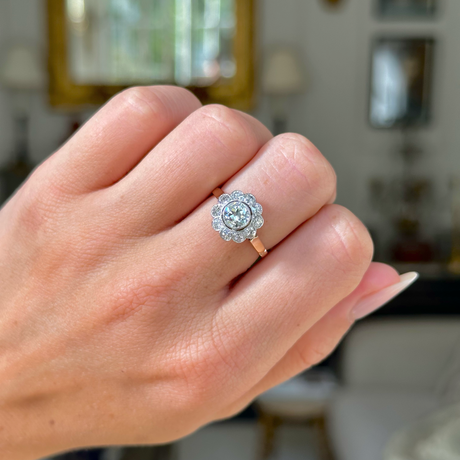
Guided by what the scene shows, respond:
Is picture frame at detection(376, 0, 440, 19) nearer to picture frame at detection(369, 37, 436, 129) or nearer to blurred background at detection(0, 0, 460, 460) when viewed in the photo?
blurred background at detection(0, 0, 460, 460)

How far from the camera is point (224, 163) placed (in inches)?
19.1

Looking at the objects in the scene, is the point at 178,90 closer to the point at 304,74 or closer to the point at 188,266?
the point at 188,266

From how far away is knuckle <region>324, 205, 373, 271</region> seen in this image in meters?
0.49

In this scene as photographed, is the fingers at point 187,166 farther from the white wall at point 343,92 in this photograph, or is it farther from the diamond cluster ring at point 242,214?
the white wall at point 343,92

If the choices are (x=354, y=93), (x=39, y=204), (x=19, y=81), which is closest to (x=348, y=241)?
(x=39, y=204)

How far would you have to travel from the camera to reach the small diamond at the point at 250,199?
0.47m

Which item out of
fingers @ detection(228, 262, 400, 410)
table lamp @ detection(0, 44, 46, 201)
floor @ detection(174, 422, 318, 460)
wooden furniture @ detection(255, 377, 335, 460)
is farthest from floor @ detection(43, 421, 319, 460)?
fingers @ detection(228, 262, 400, 410)

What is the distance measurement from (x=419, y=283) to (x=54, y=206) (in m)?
2.54

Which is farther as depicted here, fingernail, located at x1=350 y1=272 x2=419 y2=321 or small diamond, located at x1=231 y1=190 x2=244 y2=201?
fingernail, located at x1=350 y1=272 x2=419 y2=321

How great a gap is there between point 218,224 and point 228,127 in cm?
9

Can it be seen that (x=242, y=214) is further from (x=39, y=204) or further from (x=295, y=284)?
(x=39, y=204)

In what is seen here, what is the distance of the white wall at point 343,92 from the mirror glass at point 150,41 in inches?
9.5

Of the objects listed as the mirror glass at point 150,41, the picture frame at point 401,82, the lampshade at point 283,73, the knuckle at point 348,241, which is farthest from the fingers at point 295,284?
the picture frame at point 401,82

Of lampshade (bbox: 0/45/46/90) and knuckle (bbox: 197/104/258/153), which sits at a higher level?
lampshade (bbox: 0/45/46/90)
